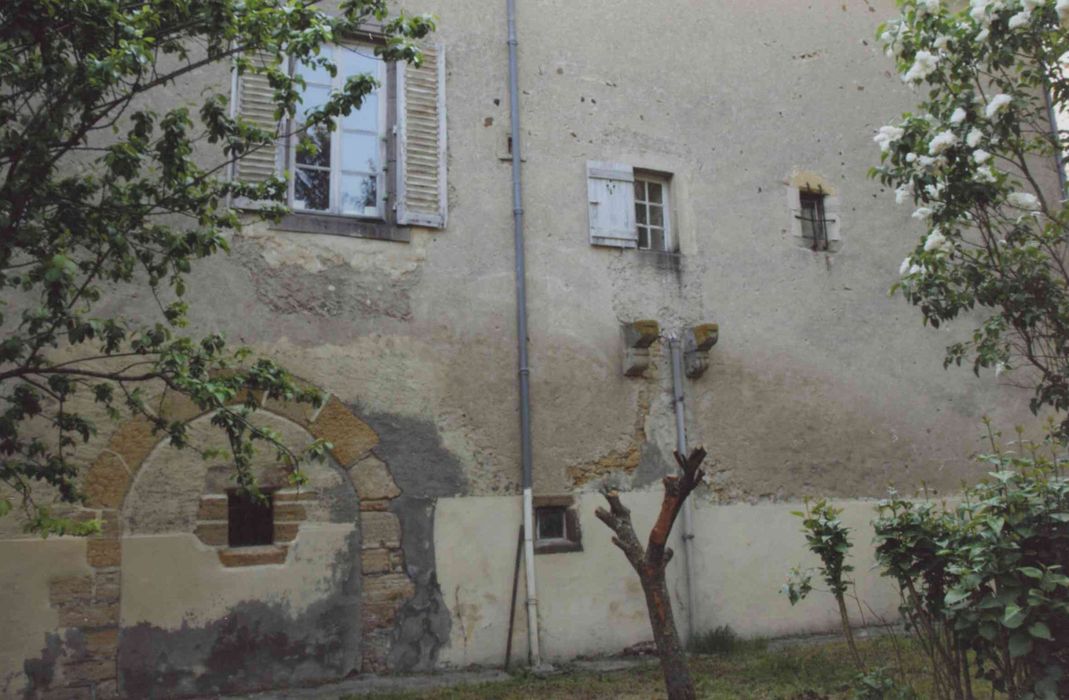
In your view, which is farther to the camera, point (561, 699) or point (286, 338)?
point (286, 338)

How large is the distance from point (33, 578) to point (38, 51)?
318 centimetres

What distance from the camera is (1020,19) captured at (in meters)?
5.27

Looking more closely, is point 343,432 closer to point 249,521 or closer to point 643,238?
point 249,521

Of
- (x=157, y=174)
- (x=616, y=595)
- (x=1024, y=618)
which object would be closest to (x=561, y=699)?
(x=616, y=595)

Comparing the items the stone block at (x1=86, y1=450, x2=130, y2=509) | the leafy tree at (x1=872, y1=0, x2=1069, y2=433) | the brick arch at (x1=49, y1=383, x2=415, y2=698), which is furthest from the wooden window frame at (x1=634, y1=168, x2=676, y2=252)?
the stone block at (x1=86, y1=450, x2=130, y2=509)

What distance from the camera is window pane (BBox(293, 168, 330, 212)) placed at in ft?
22.4

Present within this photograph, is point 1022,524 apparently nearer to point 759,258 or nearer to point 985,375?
point 759,258

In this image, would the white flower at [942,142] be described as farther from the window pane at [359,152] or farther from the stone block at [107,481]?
the stone block at [107,481]

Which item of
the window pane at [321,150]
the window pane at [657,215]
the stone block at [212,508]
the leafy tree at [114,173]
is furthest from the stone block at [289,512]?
the window pane at [657,215]

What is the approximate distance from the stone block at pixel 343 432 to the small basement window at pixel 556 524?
145 centimetres

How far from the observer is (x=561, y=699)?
5.68 metres

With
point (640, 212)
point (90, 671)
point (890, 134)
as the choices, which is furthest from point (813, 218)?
point (90, 671)

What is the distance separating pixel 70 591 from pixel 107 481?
27.7 inches

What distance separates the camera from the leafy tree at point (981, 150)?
219 inches
